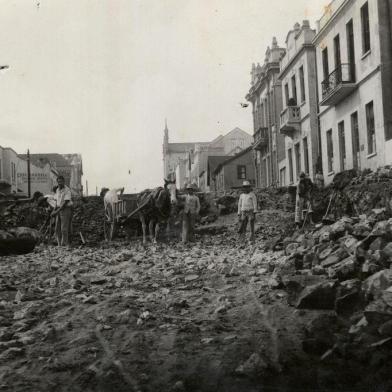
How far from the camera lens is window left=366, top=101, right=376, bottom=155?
71.4ft

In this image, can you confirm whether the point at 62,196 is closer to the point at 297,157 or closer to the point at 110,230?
the point at 110,230

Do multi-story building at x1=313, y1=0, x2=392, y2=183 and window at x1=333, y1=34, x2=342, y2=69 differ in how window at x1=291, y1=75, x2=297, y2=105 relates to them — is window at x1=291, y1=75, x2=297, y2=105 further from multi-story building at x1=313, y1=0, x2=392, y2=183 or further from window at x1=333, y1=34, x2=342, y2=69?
window at x1=333, y1=34, x2=342, y2=69

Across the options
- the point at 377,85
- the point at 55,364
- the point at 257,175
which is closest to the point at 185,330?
the point at 55,364

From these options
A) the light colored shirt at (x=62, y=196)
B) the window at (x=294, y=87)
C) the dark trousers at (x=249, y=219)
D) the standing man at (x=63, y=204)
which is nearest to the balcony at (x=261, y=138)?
the window at (x=294, y=87)

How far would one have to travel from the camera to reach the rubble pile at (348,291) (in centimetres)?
491

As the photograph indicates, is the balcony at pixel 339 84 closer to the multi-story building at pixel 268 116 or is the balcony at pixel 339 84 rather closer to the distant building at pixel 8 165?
the multi-story building at pixel 268 116

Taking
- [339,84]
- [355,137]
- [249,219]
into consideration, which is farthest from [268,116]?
[249,219]

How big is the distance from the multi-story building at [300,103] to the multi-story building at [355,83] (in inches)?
65.1

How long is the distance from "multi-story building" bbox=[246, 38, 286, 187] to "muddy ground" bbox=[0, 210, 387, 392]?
29474mm

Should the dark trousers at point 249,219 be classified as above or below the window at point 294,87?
below

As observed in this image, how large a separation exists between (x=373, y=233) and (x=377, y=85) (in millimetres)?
13691

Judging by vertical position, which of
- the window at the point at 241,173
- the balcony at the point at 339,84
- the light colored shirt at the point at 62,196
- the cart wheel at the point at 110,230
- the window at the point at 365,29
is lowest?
the cart wheel at the point at 110,230

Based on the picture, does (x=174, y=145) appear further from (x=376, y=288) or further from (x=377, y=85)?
(x=376, y=288)

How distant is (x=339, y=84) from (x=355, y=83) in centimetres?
66
